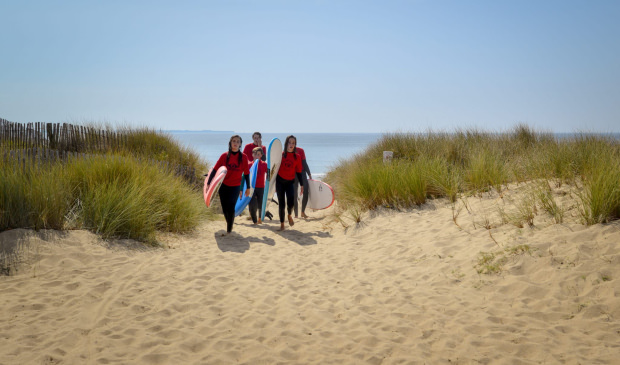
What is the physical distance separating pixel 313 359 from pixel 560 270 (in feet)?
10.2

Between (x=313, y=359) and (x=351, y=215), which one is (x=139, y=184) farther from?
(x=313, y=359)

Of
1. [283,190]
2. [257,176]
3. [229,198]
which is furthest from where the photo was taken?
[257,176]

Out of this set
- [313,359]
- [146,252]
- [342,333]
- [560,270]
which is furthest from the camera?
[146,252]

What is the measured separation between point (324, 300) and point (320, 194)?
4794mm

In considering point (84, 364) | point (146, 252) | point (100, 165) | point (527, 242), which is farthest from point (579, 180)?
point (100, 165)

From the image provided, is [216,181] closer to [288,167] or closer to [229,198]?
[229,198]

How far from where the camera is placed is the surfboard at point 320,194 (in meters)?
9.21

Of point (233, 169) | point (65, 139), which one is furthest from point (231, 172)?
point (65, 139)

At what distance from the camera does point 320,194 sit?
30.5 ft

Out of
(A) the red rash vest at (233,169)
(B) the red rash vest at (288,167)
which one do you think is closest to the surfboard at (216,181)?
(A) the red rash vest at (233,169)

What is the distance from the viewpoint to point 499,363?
325 cm

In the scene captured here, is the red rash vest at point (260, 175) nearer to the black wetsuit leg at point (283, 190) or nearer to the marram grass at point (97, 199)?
the black wetsuit leg at point (283, 190)

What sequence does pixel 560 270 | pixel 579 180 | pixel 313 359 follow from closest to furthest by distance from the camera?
pixel 313 359 < pixel 560 270 < pixel 579 180

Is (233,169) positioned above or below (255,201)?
above
